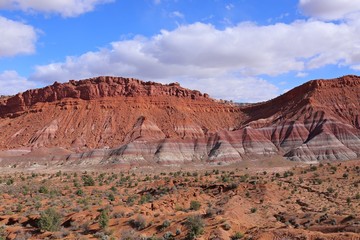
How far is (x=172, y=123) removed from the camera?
102 metres

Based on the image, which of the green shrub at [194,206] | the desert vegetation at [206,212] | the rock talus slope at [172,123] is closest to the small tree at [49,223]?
the desert vegetation at [206,212]

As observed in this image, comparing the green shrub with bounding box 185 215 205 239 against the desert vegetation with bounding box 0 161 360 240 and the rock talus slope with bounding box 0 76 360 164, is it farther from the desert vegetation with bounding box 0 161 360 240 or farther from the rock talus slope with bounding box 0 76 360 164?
the rock talus slope with bounding box 0 76 360 164

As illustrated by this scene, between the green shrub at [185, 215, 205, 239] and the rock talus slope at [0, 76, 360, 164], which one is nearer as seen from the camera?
the green shrub at [185, 215, 205, 239]

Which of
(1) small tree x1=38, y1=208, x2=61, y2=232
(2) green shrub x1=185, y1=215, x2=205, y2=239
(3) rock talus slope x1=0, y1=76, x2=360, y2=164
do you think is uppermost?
(3) rock talus slope x1=0, y1=76, x2=360, y2=164

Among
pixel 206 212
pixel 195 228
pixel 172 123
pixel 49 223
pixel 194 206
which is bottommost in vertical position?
pixel 49 223

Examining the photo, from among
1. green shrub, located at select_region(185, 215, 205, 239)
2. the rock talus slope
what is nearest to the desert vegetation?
green shrub, located at select_region(185, 215, 205, 239)

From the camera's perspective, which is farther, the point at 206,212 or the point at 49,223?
the point at 206,212

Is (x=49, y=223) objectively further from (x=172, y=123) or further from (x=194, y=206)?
(x=172, y=123)

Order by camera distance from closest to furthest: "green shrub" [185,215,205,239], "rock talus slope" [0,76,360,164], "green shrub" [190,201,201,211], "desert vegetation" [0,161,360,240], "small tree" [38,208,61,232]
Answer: "green shrub" [185,215,205,239], "desert vegetation" [0,161,360,240], "small tree" [38,208,61,232], "green shrub" [190,201,201,211], "rock talus slope" [0,76,360,164]

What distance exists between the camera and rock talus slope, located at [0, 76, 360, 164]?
8075cm

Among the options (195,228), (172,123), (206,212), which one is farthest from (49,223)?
(172,123)

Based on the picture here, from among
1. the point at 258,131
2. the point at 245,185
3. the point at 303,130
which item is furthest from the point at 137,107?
the point at 245,185

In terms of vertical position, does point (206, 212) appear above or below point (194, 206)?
above

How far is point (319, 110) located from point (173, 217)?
7429cm
